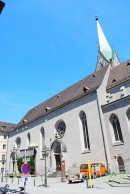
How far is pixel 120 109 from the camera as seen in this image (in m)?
22.7

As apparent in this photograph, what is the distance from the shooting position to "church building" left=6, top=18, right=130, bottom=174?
864 inches

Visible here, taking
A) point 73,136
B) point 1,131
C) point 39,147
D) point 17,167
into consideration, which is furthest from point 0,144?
point 73,136

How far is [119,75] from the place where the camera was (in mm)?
27250

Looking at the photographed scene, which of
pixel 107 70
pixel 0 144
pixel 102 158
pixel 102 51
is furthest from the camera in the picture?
pixel 102 51

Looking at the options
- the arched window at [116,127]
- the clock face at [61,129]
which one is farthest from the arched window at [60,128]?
the arched window at [116,127]

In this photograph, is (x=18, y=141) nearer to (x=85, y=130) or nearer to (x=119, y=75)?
(x=85, y=130)

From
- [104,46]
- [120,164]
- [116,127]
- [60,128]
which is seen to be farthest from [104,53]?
[120,164]

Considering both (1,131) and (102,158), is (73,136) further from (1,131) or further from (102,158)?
(1,131)

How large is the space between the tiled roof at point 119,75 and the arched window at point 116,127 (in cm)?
498

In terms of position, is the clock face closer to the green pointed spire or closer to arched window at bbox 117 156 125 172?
arched window at bbox 117 156 125 172

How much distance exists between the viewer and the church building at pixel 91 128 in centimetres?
2195

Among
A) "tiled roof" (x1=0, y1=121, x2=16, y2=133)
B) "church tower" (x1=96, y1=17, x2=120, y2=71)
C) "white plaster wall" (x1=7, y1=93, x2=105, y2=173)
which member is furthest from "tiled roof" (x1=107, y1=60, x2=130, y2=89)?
"tiled roof" (x1=0, y1=121, x2=16, y2=133)

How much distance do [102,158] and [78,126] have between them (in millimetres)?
5866

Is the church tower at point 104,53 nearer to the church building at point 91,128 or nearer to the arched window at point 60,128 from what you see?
the church building at point 91,128
